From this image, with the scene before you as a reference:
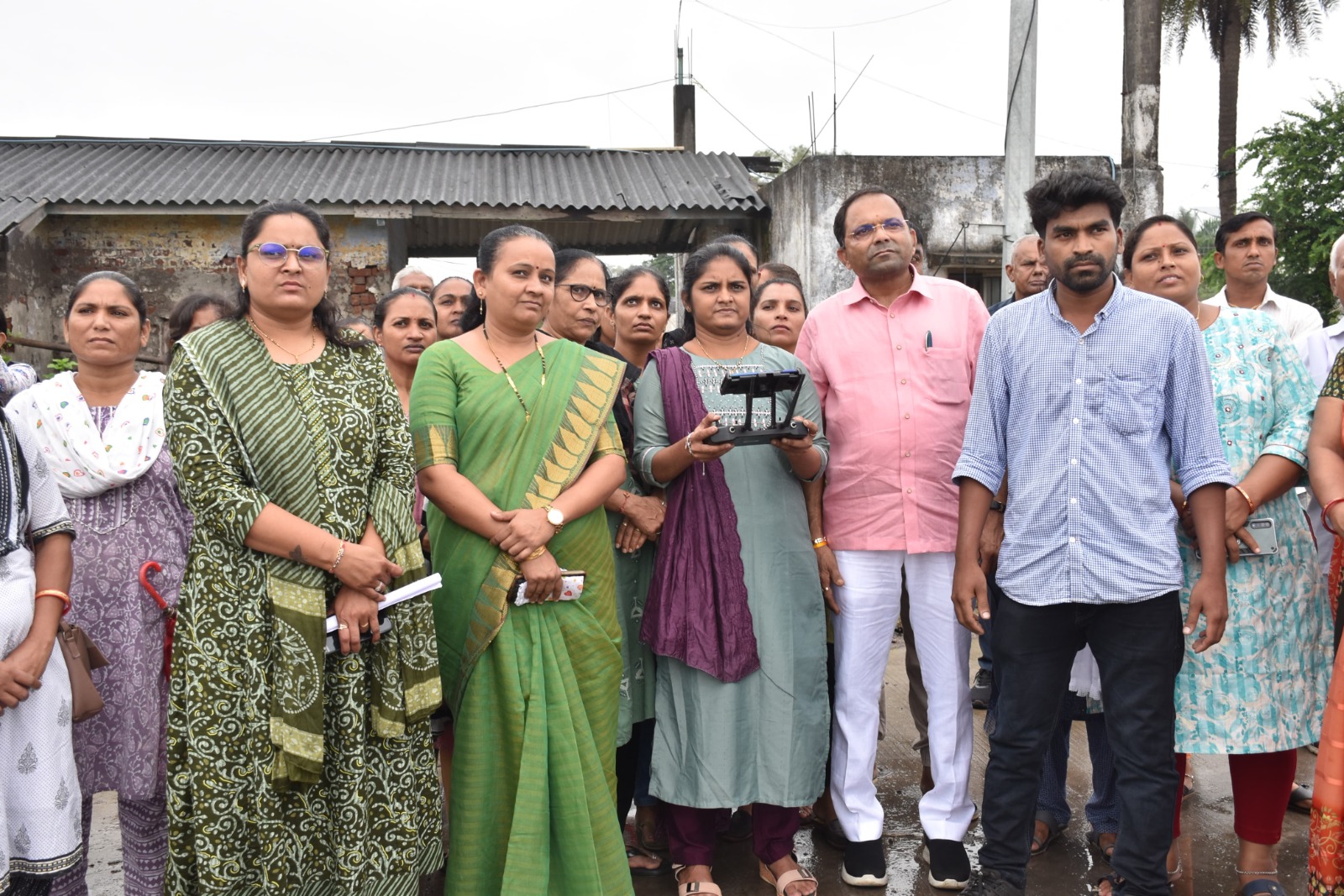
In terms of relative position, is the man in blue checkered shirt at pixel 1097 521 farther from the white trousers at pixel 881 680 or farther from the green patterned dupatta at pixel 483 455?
the green patterned dupatta at pixel 483 455

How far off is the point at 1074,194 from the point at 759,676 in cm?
177

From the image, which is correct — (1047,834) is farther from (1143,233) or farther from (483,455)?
(483,455)

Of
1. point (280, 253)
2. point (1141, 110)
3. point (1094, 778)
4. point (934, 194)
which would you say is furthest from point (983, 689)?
point (1141, 110)

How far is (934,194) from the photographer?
10195 mm

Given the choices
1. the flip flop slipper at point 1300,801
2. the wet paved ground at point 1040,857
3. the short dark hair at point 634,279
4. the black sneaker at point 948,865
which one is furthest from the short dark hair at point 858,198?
the flip flop slipper at point 1300,801

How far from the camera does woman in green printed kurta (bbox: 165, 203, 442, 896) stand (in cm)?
256

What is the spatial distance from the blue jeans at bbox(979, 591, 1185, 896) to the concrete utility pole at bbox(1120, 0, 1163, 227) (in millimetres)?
7892

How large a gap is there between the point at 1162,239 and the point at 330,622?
286cm

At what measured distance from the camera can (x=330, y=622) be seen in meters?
2.64

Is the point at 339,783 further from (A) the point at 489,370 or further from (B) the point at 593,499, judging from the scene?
(A) the point at 489,370

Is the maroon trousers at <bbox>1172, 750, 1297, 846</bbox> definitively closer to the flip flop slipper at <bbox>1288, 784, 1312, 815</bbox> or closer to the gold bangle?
the gold bangle

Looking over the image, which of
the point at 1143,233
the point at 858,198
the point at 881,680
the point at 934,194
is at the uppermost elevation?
the point at 934,194

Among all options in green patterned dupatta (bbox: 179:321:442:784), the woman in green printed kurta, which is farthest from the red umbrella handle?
green patterned dupatta (bbox: 179:321:442:784)

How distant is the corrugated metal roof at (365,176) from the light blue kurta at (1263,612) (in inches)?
313
